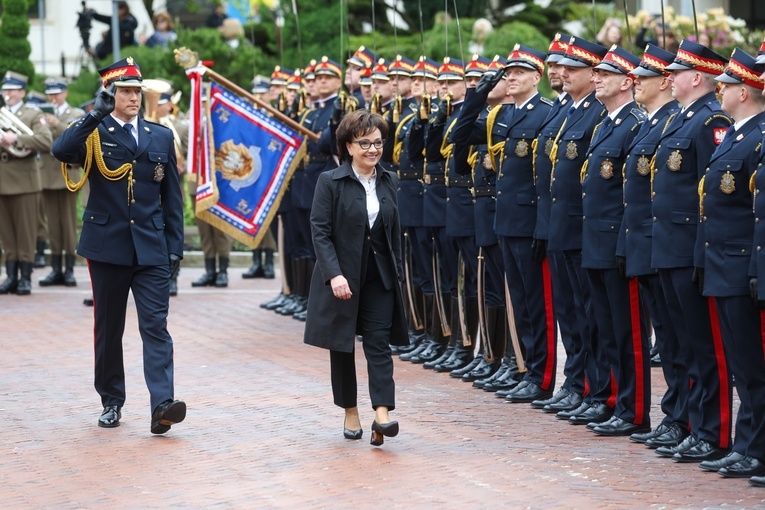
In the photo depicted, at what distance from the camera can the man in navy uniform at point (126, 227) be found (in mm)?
9227

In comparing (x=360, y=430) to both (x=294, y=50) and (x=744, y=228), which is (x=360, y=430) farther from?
(x=294, y=50)

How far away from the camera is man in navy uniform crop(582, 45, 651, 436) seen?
9.10 m

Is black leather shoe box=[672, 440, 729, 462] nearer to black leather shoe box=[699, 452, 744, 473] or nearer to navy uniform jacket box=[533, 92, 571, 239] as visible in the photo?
black leather shoe box=[699, 452, 744, 473]

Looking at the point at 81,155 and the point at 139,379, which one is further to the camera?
the point at 139,379

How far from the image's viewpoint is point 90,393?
10789 millimetres

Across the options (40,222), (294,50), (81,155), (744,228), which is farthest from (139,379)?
(294,50)

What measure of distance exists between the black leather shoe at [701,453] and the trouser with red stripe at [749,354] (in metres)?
0.35

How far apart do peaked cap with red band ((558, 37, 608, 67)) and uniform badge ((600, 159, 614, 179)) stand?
85 centimetres

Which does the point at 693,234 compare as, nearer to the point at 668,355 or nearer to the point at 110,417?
the point at 668,355

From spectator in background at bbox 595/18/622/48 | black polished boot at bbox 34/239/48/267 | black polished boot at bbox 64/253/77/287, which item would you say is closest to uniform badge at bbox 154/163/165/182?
spectator in background at bbox 595/18/622/48

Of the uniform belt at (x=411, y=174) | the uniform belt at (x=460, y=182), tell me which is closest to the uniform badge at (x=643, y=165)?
the uniform belt at (x=460, y=182)

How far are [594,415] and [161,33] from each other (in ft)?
64.7

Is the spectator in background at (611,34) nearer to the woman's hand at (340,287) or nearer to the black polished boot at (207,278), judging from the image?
the black polished boot at (207,278)

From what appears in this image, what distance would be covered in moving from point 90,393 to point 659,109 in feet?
14.6
